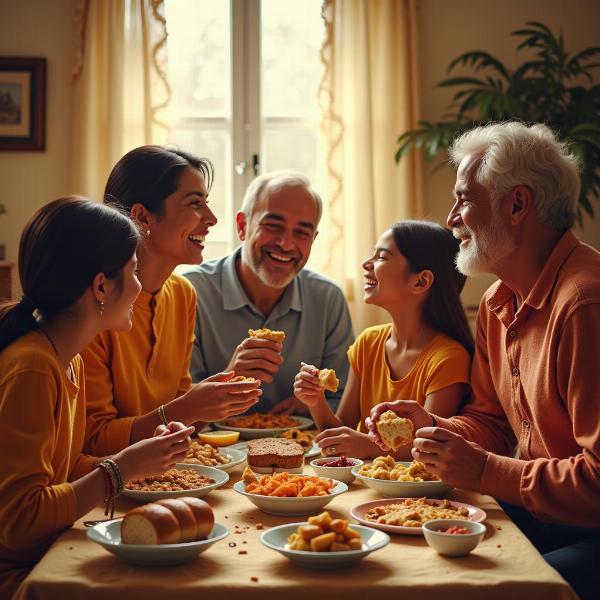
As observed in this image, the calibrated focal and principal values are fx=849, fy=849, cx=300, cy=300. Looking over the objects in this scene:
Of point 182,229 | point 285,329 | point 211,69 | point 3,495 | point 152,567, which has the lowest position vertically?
point 152,567

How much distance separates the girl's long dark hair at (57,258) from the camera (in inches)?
79.8

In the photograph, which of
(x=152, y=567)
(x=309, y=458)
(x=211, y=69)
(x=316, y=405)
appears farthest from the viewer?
(x=211, y=69)

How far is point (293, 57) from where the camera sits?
5848mm

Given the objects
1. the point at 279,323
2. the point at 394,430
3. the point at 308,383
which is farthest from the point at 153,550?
the point at 279,323

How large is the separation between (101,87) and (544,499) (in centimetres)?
444

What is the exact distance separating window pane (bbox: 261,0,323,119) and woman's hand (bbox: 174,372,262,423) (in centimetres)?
361

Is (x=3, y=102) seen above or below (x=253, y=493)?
above

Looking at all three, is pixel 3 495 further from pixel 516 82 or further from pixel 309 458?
pixel 516 82

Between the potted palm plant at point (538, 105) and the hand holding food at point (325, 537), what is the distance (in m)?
3.71

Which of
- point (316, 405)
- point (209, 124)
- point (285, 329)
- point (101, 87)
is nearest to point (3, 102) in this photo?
point (101, 87)

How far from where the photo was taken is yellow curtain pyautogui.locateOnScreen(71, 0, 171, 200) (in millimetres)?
5547

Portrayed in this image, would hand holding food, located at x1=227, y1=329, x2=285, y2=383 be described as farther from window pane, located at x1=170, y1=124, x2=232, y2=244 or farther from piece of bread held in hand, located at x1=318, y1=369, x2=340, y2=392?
window pane, located at x1=170, y1=124, x2=232, y2=244

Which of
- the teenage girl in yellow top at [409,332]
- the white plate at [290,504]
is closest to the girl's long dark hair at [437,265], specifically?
the teenage girl in yellow top at [409,332]

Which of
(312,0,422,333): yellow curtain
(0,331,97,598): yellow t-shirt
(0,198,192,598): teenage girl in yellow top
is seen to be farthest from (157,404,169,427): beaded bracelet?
(312,0,422,333): yellow curtain
